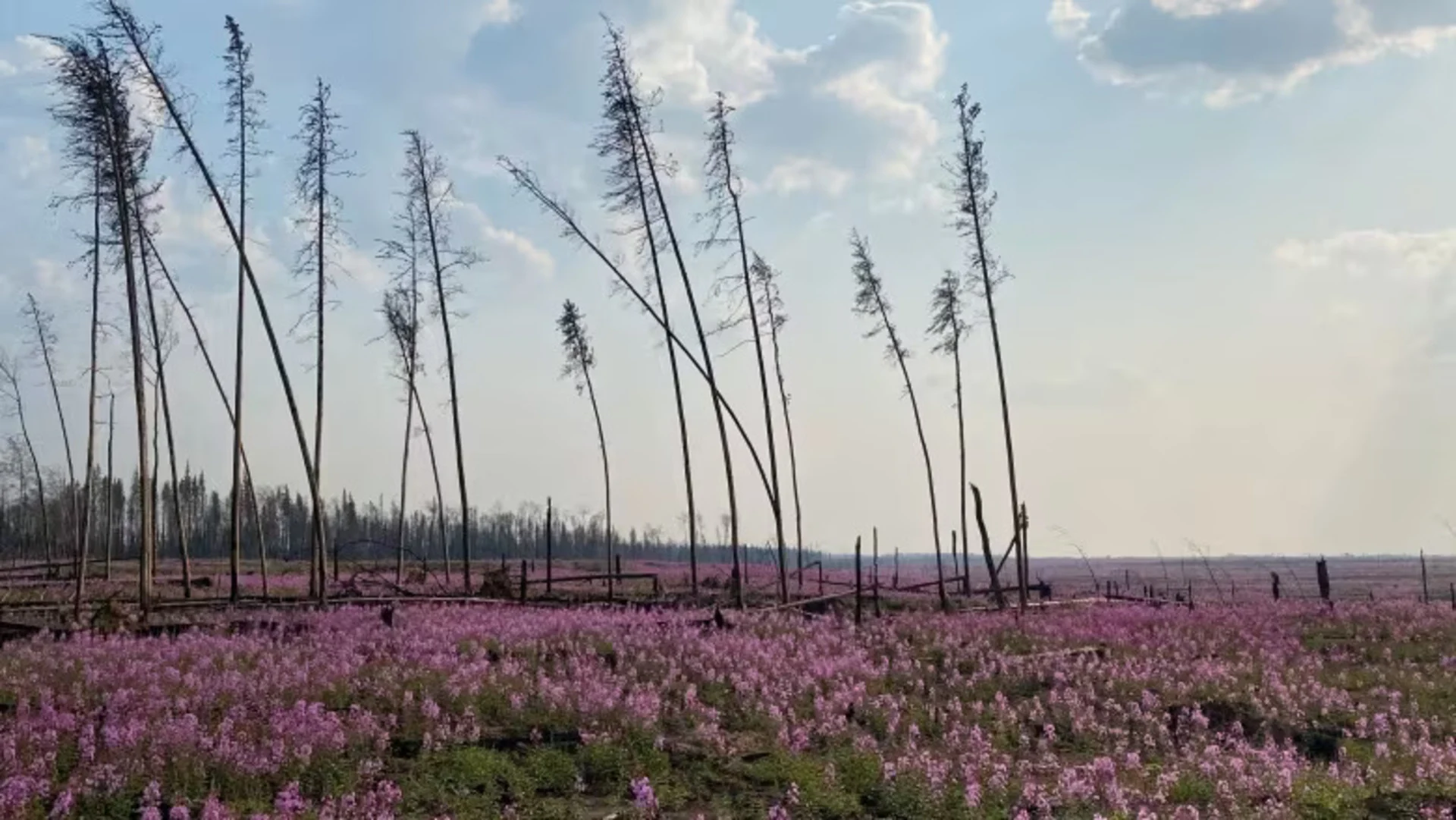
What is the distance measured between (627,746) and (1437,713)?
1190cm

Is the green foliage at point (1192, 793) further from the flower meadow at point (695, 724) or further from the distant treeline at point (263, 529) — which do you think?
the distant treeline at point (263, 529)

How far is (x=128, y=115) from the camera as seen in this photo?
80.5 feet

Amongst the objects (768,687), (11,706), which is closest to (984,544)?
(768,687)

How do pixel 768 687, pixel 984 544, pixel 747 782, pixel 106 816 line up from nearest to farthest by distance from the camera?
pixel 106 816 → pixel 747 782 → pixel 768 687 → pixel 984 544

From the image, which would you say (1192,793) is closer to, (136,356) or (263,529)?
(136,356)

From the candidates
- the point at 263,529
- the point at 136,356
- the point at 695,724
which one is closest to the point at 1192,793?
the point at 695,724

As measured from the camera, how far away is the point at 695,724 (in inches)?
511

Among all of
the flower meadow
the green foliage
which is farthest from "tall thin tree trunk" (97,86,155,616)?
the green foliage

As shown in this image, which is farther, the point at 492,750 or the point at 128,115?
the point at 128,115

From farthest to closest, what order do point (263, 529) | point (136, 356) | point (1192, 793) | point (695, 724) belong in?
point (263, 529) < point (136, 356) < point (695, 724) < point (1192, 793)

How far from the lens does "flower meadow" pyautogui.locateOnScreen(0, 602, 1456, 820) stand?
390 inches

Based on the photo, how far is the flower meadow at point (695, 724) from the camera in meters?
9.90

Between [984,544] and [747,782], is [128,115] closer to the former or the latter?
[747,782]

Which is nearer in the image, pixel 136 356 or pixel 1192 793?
pixel 1192 793
